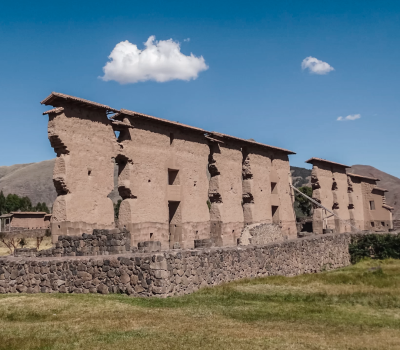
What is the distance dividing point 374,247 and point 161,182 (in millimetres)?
10694

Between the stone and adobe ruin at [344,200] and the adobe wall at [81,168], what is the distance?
1726 cm

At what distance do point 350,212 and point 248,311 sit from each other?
34.6m

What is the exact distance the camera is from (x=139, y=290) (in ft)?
34.8

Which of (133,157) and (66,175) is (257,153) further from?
(66,175)

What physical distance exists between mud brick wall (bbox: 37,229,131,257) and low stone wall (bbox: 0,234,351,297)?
12.2ft

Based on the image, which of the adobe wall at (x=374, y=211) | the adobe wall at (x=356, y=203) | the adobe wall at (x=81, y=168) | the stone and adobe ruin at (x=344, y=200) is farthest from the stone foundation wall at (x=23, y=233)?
the adobe wall at (x=374, y=211)

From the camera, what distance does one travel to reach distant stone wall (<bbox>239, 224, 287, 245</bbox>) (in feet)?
59.8

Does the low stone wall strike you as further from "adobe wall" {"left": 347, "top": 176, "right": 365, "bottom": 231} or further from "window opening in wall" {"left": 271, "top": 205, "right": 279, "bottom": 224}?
"adobe wall" {"left": 347, "top": 176, "right": 365, "bottom": 231}

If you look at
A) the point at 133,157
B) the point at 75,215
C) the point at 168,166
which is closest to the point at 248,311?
the point at 75,215

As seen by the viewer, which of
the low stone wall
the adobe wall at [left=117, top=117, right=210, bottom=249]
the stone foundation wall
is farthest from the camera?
the stone foundation wall

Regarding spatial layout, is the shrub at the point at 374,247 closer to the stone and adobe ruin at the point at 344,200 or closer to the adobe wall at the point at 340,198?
the stone and adobe ruin at the point at 344,200

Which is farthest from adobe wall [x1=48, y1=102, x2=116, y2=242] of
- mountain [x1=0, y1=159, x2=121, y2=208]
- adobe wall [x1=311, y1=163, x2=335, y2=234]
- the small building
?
mountain [x1=0, y1=159, x2=121, y2=208]

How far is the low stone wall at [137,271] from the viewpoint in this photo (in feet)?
34.7

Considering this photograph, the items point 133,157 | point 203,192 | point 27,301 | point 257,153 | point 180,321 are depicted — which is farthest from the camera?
point 257,153
